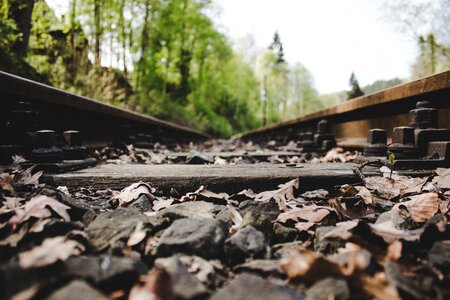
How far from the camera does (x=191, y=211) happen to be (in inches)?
46.6

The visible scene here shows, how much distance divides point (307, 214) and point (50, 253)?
2.88 ft

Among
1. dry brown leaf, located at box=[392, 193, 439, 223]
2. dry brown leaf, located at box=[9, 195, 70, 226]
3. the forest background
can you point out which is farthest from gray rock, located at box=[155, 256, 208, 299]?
the forest background

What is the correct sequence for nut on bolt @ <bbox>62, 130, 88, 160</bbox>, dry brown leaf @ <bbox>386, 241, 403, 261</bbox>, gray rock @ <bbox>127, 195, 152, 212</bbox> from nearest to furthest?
dry brown leaf @ <bbox>386, 241, 403, 261</bbox> < gray rock @ <bbox>127, 195, 152, 212</bbox> < nut on bolt @ <bbox>62, 130, 88, 160</bbox>

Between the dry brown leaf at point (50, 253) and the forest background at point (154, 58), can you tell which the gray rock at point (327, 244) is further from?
the forest background at point (154, 58)

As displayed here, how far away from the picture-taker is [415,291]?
2.23ft

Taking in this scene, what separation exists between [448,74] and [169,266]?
6.80 feet

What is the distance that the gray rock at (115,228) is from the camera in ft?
3.01

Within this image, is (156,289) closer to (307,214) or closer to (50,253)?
(50,253)

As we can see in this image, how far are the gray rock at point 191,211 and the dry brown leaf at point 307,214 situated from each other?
0.26 metres

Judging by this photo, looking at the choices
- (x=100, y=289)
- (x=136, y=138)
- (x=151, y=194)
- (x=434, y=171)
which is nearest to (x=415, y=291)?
(x=100, y=289)

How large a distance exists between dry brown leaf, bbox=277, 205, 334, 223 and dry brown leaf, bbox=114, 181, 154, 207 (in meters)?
0.64

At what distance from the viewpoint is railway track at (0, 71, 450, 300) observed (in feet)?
2.26

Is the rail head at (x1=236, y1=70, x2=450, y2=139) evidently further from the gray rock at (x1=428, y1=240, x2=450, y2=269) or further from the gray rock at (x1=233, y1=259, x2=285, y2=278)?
the gray rock at (x1=233, y1=259, x2=285, y2=278)

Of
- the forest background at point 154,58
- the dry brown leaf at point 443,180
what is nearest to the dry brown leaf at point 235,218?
the dry brown leaf at point 443,180
